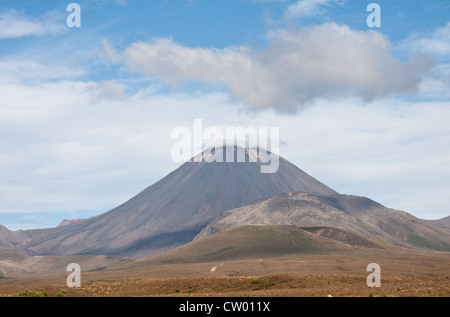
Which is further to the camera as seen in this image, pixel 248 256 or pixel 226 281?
pixel 248 256

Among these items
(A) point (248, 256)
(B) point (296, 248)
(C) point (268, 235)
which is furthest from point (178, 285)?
(C) point (268, 235)

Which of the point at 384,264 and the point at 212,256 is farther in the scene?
the point at 212,256
